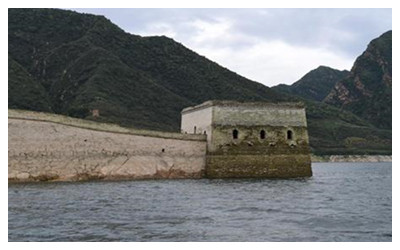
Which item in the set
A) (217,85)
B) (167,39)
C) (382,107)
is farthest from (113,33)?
(382,107)

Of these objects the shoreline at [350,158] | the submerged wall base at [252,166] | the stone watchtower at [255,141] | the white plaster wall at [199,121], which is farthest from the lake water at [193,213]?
the shoreline at [350,158]

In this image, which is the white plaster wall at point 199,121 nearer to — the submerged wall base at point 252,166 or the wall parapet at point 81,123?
the wall parapet at point 81,123

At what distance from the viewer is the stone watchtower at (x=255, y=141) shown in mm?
33688

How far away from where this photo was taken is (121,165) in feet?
104

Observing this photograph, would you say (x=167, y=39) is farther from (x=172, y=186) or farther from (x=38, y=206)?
(x=38, y=206)

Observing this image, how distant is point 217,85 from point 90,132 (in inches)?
2419

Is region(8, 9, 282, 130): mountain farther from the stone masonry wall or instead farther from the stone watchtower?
the stone watchtower

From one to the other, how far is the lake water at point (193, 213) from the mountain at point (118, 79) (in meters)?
35.5

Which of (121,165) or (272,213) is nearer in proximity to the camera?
(272,213)

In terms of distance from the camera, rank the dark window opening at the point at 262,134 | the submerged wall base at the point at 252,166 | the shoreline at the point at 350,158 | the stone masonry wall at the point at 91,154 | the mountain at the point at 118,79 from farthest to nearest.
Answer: the shoreline at the point at 350,158, the mountain at the point at 118,79, the dark window opening at the point at 262,134, the submerged wall base at the point at 252,166, the stone masonry wall at the point at 91,154

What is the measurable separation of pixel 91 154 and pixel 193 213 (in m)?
13.6

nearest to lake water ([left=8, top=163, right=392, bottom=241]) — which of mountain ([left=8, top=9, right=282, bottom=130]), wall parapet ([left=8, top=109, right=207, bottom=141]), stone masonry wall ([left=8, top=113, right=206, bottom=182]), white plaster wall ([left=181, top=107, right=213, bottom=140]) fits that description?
stone masonry wall ([left=8, top=113, right=206, bottom=182])

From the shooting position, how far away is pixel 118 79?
77.4 m

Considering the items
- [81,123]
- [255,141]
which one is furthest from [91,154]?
[255,141]
